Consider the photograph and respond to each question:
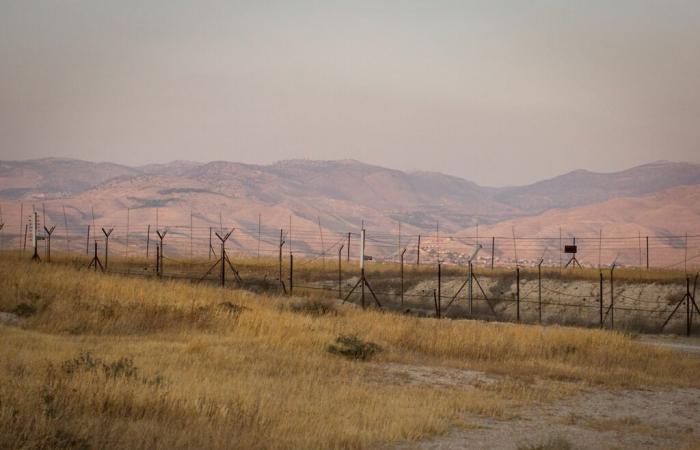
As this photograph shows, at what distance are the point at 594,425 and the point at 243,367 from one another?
24.3 ft

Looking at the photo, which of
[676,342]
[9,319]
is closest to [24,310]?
[9,319]

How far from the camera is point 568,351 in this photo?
26672 mm

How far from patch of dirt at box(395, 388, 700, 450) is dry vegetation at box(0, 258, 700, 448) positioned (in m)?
0.55

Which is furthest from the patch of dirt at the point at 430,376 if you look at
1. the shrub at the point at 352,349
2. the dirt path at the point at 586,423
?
the shrub at the point at 352,349

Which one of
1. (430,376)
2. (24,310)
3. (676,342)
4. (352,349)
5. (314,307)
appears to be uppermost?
(24,310)

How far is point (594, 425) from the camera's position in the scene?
1549 centimetres

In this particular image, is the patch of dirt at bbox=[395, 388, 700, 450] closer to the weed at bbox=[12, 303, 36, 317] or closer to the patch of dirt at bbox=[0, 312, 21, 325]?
the patch of dirt at bbox=[0, 312, 21, 325]

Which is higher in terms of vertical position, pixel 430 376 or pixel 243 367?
pixel 243 367

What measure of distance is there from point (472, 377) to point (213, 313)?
31.9 ft

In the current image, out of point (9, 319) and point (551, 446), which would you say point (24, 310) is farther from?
point (551, 446)

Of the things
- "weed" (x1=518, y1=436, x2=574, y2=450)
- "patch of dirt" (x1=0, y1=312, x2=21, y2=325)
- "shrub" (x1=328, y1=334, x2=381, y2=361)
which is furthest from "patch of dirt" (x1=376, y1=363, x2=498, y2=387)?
"patch of dirt" (x1=0, y1=312, x2=21, y2=325)

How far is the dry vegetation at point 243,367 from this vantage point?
12.0 metres

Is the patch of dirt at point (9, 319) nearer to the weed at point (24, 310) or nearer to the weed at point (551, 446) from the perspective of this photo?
the weed at point (24, 310)

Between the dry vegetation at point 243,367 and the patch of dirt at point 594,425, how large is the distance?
0.55 m
